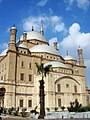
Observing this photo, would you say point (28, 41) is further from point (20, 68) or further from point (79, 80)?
point (79, 80)

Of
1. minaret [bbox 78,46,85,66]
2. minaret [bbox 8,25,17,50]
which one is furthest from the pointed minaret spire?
minaret [bbox 8,25,17,50]

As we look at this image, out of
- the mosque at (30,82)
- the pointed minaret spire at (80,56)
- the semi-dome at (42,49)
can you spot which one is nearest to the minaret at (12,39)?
the mosque at (30,82)

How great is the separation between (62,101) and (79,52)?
689 inches

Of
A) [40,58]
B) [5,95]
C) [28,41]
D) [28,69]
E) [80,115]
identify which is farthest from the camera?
[28,41]

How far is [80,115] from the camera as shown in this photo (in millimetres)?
20078

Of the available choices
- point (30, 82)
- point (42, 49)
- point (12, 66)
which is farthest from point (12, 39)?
point (30, 82)

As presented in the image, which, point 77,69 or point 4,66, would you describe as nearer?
point 4,66

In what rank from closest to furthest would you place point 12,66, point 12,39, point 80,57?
point 12,66
point 12,39
point 80,57

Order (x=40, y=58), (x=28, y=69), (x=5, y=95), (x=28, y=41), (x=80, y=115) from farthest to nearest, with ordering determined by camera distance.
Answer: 1. (x=28, y=41)
2. (x=40, y=58)
3. (x=28, y=69)
4. (x=5, y=95)
5. (x=80, y=115)

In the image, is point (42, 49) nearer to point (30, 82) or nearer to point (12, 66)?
point (30, 82)

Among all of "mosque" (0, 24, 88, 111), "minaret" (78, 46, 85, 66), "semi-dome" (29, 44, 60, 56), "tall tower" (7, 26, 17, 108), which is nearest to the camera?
"tall tower" (7, 26, 17, 108)

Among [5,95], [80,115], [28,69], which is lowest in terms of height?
[80,115]

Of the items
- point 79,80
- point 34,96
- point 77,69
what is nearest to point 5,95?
point 34,96

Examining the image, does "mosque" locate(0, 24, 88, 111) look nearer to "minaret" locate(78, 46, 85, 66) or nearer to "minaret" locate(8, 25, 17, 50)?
"minaret" locate(8, 25, 17, 50)
